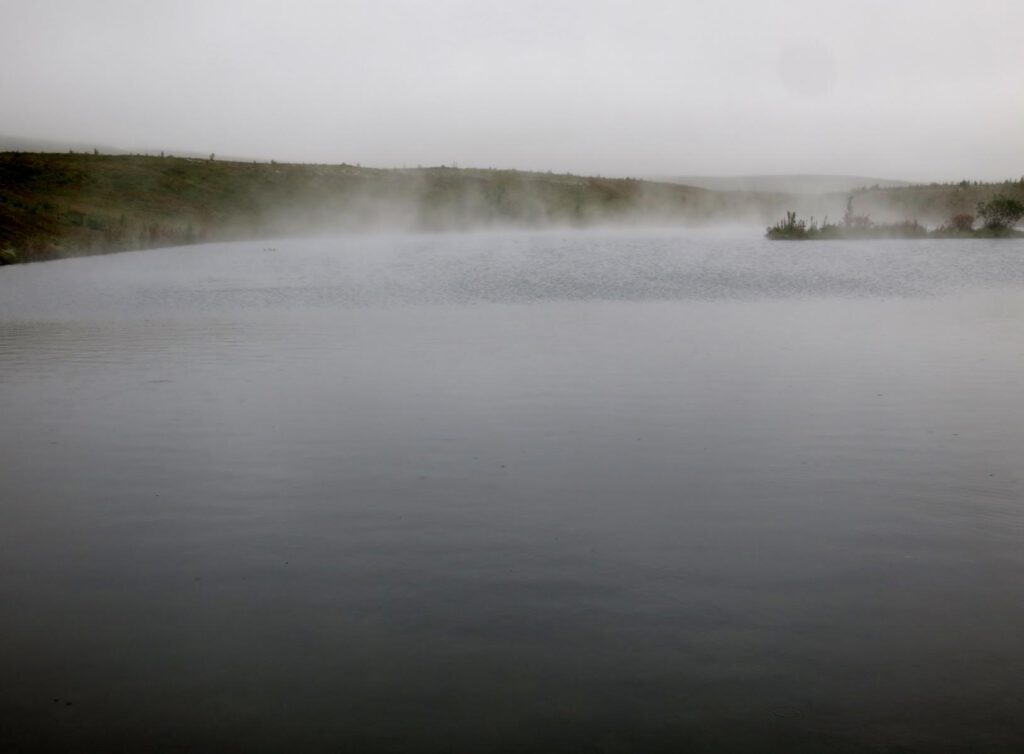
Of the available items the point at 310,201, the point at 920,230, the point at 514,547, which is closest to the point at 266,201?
the point at 310,201

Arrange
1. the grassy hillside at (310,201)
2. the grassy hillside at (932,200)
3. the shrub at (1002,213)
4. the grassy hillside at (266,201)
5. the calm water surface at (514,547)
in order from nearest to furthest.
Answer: the calm water surface at (514,547)
the grassy hillside at (266,201)
the grassy hillside at (310,201)
the shrub at (1002,213)
the grassy hillside at (932,200)

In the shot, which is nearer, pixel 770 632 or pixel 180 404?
pixel 770 632

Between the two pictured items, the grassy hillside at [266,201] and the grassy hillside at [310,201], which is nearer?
the grassy hillside at [266,201]

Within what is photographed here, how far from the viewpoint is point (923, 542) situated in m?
6.47

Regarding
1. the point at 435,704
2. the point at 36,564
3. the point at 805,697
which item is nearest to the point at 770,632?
the point at 805,697

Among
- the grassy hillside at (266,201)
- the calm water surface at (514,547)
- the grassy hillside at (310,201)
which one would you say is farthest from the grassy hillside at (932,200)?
the calm water surface at (514,547)

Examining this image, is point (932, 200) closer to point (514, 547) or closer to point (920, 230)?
point (920, 230)

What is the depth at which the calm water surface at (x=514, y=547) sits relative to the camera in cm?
432

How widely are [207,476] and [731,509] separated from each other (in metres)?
4.56

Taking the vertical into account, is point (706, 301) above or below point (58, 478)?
above

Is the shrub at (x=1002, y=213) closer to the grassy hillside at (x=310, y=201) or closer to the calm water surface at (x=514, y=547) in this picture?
the grassy hillside at (x=310, y=201)

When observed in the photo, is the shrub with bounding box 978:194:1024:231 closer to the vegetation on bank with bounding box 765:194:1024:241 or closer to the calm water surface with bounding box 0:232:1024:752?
the vegetation on bank with bounding box 765:194:1024:241

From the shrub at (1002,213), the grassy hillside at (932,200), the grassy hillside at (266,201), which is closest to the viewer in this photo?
the grassy hillside at (266,201)

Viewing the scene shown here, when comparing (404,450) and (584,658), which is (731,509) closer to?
(584,658)
